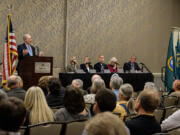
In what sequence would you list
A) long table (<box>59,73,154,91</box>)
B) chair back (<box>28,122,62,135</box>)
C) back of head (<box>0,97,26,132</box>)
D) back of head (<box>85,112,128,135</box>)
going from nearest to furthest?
1. back of head (<box>85,112,128,135</box>)
2. back of head (<box>0,97,26,132</box>)
3. chair back (<box>28,122,62,135</box>)
4. long table (<box>59,73,154,91</box>)

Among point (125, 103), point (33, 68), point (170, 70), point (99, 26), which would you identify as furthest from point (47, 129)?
point (99, 26)

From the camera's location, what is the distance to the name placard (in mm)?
6172

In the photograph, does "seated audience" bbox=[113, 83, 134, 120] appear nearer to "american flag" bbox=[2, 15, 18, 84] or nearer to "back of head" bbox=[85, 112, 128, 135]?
"back of head" bbox=[85, 112, 128, 135]

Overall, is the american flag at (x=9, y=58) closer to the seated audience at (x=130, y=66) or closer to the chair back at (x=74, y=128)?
the chair back at (x=74, y=128)

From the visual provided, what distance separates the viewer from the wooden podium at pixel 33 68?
241 inches

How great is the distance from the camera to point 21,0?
9562 mm

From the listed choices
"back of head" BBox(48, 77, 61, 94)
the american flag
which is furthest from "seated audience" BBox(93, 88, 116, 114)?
the american flag


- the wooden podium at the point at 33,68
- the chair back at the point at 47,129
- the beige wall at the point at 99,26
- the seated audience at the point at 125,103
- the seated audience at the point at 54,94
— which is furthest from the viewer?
the beige wall at the point at 99,26

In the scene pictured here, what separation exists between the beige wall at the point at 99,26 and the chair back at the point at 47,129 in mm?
7022

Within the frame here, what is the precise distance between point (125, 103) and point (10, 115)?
7.47 feet

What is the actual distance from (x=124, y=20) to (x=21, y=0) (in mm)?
4423

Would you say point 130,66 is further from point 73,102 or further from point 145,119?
point 145,119

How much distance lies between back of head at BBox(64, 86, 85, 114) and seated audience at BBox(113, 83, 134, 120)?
1.95 ft

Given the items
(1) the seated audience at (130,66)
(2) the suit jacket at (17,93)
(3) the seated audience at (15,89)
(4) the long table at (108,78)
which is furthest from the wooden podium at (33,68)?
(1) the seated audience at (130,66)
